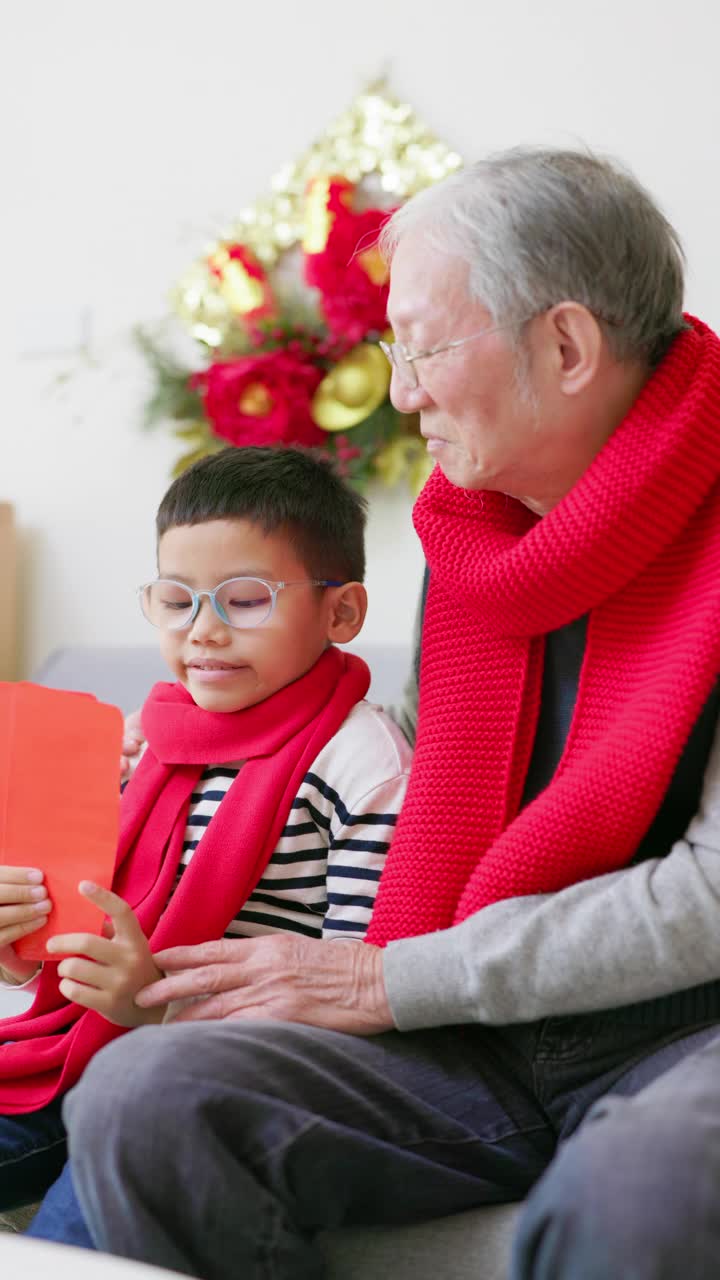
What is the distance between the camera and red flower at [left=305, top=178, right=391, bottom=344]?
2.77 meters

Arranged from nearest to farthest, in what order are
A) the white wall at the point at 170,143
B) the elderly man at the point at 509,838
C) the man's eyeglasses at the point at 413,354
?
1. the elderly man at the point at 509,838
2. the man's eyeglasses at the point at 413,354
3. the white wall at the point at 170,143

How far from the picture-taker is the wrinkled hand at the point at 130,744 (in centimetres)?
159

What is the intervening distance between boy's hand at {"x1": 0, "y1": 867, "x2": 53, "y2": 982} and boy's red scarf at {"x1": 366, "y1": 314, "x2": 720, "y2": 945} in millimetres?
315

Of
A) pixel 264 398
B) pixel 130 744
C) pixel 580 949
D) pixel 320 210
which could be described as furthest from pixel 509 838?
pixel 320 210

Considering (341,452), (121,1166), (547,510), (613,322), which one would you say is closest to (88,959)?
(121,1166)

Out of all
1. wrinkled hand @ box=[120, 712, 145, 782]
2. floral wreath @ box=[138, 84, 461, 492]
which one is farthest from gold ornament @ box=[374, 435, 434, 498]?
wrinkled hand @ box=[120, 712, 145, 782]

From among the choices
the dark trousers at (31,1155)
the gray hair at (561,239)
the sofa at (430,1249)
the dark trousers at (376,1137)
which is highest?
the gray hair at (561,239)

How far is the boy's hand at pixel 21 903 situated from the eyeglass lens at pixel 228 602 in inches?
12.8

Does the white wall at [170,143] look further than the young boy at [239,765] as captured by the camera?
Yes

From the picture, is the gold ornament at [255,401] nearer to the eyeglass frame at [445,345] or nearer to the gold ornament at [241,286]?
the gold ornament at [241,286]

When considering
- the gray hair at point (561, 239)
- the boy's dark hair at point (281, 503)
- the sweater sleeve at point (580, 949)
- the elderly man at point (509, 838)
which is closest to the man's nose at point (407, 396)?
the elderly man at point (509, 838)

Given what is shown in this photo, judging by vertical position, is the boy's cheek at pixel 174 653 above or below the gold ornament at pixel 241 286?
below

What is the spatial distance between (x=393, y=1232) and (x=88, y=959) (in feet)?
1.23

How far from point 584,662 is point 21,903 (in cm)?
58
